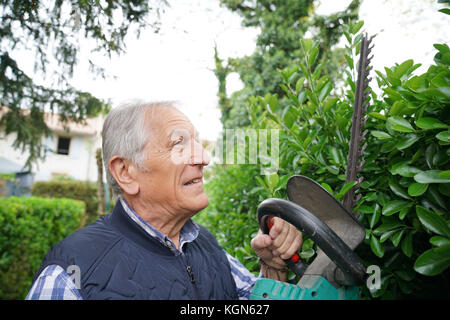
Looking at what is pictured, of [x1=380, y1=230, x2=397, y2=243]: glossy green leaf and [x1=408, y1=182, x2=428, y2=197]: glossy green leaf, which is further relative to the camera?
[x1=380, y1=230, x2=397, y2=243]: glossy green leaf

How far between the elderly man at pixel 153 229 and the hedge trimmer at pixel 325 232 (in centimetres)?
17

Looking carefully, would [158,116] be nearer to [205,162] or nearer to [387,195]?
[205,162]

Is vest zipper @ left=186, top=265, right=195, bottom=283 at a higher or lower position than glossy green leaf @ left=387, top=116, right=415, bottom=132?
lower

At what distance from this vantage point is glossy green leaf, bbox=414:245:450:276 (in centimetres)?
88

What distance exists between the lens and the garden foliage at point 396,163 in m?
0.97

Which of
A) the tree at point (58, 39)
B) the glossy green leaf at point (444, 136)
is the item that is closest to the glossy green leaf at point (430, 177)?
the glossy green leaf at point (444, 136)

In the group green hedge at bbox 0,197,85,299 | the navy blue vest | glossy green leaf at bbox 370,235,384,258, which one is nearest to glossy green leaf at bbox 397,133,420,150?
glossy green leaf at bbox 370,235,384,258

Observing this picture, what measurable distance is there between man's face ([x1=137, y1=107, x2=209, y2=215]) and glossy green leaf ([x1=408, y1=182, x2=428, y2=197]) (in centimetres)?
74

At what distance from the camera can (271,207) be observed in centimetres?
96

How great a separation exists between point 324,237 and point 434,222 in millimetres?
353

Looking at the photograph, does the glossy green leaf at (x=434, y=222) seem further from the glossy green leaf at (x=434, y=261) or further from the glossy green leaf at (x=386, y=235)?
the glossy green leaf at (x=386, y=235)

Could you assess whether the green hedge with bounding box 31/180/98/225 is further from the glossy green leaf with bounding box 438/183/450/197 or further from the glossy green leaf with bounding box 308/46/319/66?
the glossy green leaf with bounding box 438/183/450/197

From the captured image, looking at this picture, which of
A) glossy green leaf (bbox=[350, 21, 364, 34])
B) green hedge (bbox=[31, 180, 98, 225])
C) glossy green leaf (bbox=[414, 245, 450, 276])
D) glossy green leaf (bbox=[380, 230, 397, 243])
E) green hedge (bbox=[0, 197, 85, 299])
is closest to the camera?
glossy green leaf (bbox=[414, 245, 450, 276])
